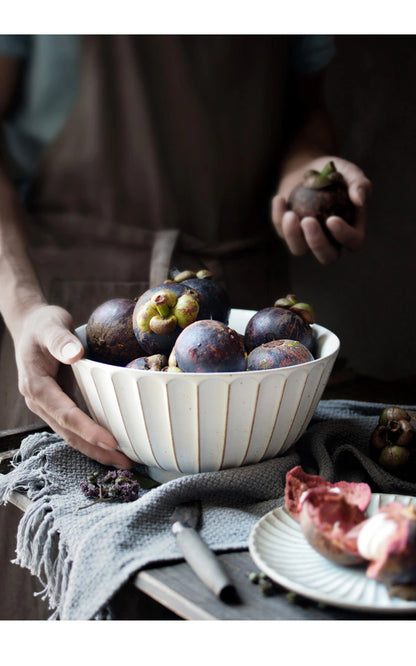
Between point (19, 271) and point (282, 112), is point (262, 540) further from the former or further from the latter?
point (282, 112)

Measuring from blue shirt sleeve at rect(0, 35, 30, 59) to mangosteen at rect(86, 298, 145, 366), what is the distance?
0.48m

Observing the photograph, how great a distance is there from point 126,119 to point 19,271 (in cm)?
35

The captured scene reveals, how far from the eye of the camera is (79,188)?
1.04 meters

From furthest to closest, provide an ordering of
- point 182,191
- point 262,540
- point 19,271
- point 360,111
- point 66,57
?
point 360,111 < point 182,191 < point 66,57 < point 19,271 < point 262,540

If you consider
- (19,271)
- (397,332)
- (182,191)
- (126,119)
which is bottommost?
(397,332)

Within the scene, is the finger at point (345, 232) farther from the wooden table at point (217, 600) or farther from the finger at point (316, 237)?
the wooden table at point (217, 600)

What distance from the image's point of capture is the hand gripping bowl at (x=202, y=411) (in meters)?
0.56

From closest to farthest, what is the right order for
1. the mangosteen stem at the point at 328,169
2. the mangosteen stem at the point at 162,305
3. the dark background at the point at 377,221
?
the mangosteen stem at the point at 162,305 → the mangosteen stem at the point at 328,169 → the dark background at the point at 377,221

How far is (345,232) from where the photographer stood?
2.93 ft

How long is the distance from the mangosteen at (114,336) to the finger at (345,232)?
1.16 ft

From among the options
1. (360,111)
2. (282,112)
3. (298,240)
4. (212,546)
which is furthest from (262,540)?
(360,111)

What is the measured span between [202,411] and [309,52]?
0.79 m

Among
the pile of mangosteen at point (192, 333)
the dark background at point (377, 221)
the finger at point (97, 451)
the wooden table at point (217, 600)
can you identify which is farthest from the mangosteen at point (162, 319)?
the dark background at point (377, 221)

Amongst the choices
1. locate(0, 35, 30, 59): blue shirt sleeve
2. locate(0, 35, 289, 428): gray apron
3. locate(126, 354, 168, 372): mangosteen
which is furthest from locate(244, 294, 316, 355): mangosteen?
locate(0, 35, 30, 59): blue shirt sleeve
